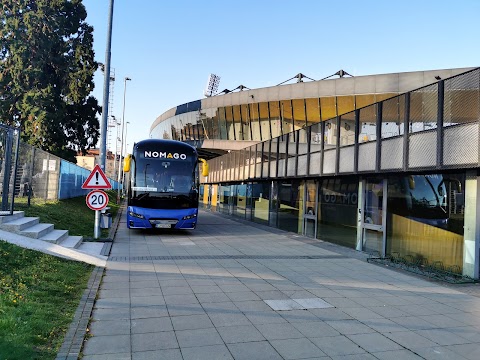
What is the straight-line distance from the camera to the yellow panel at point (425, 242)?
8667mm

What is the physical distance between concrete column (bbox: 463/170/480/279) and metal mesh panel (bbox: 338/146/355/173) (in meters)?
3.79

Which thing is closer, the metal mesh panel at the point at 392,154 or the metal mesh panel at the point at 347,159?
the metal mesh panel at the point at 392,154

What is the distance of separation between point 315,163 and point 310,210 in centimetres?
229

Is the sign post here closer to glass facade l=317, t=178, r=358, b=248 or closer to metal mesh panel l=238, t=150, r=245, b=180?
glass facade l=317, t=178, r=358, b=248

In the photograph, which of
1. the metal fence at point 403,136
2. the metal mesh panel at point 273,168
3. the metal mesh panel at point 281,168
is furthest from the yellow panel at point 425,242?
the metal mesh panel at point 273,168

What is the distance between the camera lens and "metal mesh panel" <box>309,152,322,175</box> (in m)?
14.0

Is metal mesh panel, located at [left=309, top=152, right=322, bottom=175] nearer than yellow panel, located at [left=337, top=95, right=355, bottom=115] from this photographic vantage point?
Yes

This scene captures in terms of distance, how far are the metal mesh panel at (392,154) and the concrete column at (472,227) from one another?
5.36ft

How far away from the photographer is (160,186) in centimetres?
1432


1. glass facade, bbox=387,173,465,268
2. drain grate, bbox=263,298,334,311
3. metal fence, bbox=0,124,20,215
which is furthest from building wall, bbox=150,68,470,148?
drain grate, bbox=263,298,334,311

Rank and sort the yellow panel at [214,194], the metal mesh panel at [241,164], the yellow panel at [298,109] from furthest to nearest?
1. the yellow panel at [214,194]
2. the yellow panel at [298,109]
3. the metal mesh panel at [241,164]

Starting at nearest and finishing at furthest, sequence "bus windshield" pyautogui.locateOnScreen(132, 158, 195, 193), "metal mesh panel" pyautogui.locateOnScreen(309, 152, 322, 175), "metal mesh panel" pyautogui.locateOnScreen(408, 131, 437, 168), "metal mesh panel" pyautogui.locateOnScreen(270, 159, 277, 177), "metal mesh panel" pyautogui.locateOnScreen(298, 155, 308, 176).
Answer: "metal mesh panel" pyautogui.locateOnScreen(408, 131, 437, 168), "metal mesh panel" pyautogui.locateOnScreen(309, 152, 322, 175), "bus windshield" pyautogui.locateOnScreen(132, 158, 195, 193), "metal mesh panel" pyautogui.locateOnScreen(298, 155, 308, 176), "metal mesh panel" pyautogui.locateOnScreen(270, 159, 277, 177)

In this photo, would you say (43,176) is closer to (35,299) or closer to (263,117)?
(35,299)

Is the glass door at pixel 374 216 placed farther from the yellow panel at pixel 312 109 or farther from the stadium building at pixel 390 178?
the yellow panel at pixel 312 109
